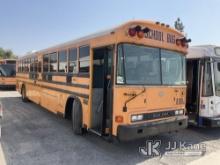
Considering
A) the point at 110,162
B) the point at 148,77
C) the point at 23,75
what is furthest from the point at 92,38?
the point at 23,75

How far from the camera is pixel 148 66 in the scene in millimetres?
5109

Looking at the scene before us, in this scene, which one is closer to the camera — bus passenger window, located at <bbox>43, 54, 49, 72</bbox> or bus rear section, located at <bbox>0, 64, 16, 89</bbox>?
bus passenger window, located at <bbox>43, 54, 49, 72</bbox>

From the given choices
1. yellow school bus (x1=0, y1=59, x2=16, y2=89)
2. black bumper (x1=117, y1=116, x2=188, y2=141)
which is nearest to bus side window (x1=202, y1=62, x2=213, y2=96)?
black bumper (x1=117, y1=116, x2=188, y2=141)

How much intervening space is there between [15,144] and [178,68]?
14.3 ft

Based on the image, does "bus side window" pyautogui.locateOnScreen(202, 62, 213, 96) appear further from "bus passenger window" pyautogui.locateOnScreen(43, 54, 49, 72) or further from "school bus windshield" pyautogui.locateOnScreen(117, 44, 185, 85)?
"bus passenger window" pyautogui.locateOnScreen(43, 54, 49, 72)

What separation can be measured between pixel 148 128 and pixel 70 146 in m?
1.94

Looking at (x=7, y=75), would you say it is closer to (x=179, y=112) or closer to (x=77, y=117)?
(x=77, y=117)

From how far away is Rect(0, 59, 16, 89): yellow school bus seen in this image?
19484 mm

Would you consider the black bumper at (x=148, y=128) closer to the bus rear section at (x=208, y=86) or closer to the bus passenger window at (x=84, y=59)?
the bus rear section at (x=208, y=86)

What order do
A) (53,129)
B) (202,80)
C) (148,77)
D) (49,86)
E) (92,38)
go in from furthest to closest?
(49,86) → (53,129) → (202,80) → (92,38) → (148,77)

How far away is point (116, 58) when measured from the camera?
181 inches

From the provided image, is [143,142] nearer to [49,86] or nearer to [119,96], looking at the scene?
[119,96]

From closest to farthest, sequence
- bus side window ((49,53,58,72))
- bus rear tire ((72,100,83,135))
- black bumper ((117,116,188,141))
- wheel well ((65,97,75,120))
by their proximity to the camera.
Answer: black bumper ((117,116,188,141))
bus rear tire ((72,100,83,135))
wheel well ((65,97,75,120))
bus side window ((49,53,58,72))

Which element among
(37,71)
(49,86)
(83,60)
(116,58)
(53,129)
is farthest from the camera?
(37,71)
